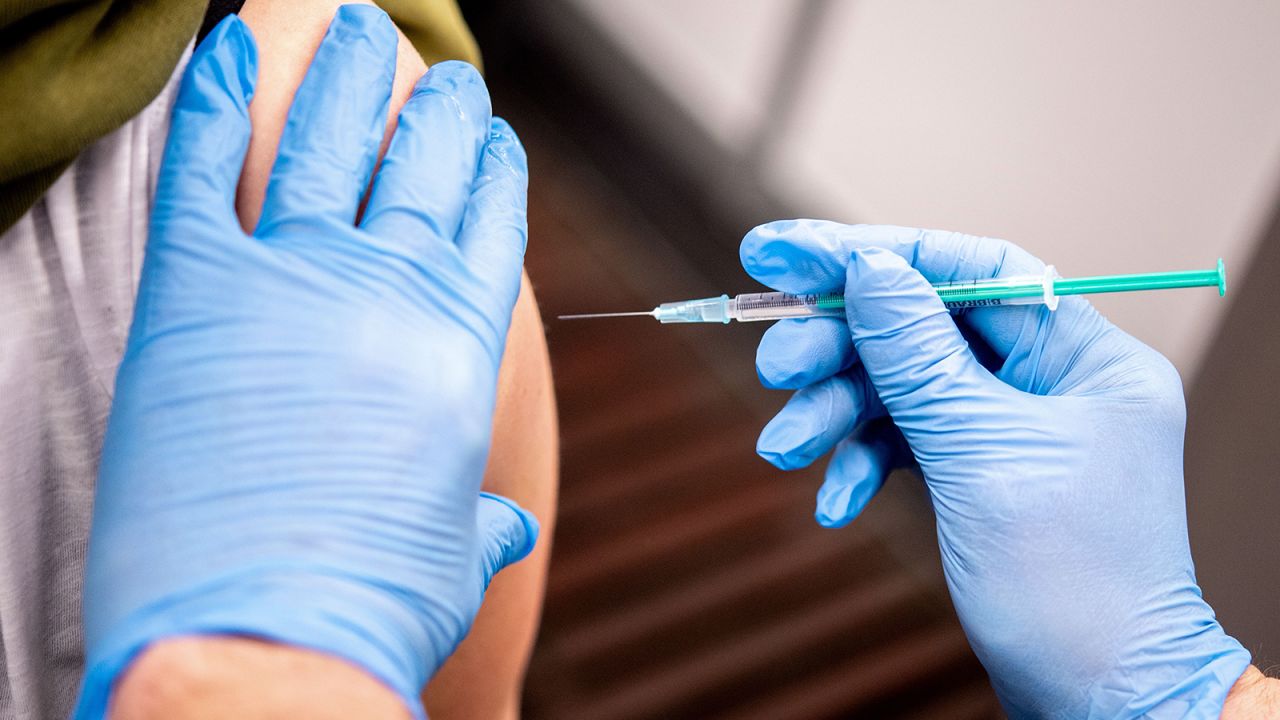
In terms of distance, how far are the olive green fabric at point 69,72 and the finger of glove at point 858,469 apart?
2.26 ft

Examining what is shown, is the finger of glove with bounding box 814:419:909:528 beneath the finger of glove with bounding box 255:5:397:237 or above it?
beneath

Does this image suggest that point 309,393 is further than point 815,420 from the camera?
No

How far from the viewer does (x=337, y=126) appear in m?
0.76

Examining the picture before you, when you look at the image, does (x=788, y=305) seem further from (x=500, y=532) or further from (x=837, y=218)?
(x=837, y=218)

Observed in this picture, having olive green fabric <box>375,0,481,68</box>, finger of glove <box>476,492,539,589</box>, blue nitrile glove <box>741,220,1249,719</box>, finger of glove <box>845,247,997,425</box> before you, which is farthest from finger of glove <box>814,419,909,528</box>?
olive green fabric <box>375,0,481,68</box>

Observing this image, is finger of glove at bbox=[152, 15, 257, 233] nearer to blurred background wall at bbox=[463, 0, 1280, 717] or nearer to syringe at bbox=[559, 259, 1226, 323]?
syringe at bbox=[559, 259, 1226, 323]

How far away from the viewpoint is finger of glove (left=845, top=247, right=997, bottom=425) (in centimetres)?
87

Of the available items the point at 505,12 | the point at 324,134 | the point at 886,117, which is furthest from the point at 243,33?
the point at 505,12

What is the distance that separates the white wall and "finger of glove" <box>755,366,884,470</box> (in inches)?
32.2

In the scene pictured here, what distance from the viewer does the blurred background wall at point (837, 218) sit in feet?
4.79

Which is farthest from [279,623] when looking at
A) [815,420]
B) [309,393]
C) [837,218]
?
[837,218]

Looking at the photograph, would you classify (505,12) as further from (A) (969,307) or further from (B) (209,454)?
(B) (209,454)

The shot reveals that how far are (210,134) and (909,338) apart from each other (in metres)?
0.61

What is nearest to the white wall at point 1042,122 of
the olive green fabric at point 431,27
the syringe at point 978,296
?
the syringe at point 978,296
